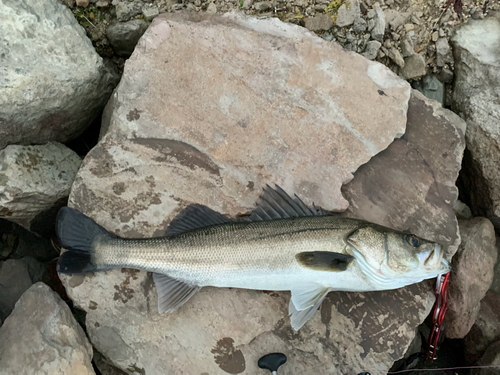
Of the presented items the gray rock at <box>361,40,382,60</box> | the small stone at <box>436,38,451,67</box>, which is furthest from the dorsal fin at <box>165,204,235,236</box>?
the small stone at <box>436,38,451,67</box>

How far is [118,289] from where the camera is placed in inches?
143

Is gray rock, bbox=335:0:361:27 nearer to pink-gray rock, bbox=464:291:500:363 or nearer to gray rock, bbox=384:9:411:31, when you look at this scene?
gray rock, bbox=384:9:411:31

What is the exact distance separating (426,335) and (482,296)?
87 centimetres

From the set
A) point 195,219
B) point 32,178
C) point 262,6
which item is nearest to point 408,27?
point 262,6

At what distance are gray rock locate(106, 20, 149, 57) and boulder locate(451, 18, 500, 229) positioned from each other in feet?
12.5

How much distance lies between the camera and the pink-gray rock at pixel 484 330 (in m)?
4.29

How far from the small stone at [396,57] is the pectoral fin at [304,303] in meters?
3.04

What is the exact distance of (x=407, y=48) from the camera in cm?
483

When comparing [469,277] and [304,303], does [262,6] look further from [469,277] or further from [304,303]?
[469,277]

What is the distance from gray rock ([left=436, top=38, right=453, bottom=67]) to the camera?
488cm

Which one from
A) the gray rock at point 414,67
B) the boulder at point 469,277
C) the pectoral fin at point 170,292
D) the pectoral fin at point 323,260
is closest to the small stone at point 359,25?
the gray rock at point 414,67

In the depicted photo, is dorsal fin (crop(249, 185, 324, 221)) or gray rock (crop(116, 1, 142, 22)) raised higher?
gray rock (crop(116, 1, 142, 22))

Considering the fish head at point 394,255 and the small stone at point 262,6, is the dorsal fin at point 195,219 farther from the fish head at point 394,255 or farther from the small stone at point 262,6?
the small stone at point 262,6

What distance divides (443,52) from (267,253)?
3.55m
